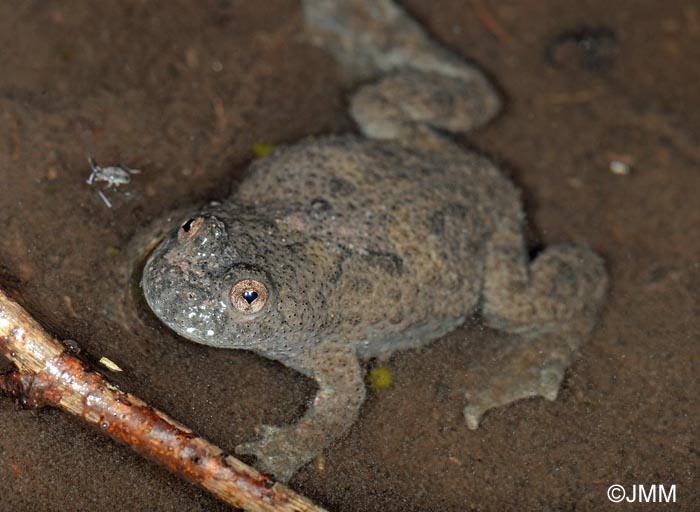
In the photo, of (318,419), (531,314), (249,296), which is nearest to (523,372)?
(531,314)

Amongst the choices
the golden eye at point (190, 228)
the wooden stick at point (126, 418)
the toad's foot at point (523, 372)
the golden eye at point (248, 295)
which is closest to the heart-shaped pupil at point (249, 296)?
the golden eye at point (248, 295)

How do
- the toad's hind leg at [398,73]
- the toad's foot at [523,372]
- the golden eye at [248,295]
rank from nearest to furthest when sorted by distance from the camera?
the golden eye at [248,295] < the toad's foot at [523,372] < the toad's hind leg at [398,73]

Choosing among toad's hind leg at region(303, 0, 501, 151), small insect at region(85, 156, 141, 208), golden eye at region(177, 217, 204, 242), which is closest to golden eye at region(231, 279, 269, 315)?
golden eye at region(177, 217, 204, 242)

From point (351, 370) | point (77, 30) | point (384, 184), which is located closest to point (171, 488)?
point (351, 370)

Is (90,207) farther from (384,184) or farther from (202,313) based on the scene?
(384,184)

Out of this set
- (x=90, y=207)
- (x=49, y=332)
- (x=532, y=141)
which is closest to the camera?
(x=49, y=332)

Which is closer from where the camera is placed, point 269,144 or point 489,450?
point 489,450

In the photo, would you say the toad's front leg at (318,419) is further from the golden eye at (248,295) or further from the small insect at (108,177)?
the small insect at (108,177)

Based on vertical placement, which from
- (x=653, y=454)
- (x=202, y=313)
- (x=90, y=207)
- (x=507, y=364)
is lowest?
(x=653, y=454)
